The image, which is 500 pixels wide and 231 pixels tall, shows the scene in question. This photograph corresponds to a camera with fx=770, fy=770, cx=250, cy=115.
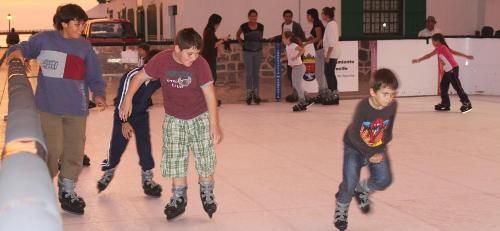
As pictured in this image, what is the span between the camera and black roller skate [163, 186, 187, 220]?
5.63m

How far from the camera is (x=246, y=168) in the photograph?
7.88m

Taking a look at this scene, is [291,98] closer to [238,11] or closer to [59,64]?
[238,11]

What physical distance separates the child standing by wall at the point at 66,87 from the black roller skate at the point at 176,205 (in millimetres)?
708

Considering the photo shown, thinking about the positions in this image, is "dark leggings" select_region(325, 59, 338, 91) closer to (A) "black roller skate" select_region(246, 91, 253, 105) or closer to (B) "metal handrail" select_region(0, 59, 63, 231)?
(A) "black roller skate" select_region(246, 91, 253, 105)

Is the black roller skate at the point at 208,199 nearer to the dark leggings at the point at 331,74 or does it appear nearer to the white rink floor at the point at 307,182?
the white rink floor at the point at 307,182

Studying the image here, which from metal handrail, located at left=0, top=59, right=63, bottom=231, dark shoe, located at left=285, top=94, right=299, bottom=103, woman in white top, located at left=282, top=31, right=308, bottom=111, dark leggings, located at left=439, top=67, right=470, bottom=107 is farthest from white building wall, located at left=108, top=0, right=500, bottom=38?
metal handrail, located at left=0, top=59, right=63, bottom=231

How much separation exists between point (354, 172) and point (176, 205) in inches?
52.9

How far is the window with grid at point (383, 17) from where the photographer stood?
75.1 ft

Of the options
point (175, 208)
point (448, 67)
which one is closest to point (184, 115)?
point (175, 208)

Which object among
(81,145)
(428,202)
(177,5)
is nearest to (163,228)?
(81,145)

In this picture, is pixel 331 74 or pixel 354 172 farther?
pixel 331 74

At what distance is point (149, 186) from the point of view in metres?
6.49

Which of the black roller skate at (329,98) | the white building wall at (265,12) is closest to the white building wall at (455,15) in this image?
the white building wall at (265,12)

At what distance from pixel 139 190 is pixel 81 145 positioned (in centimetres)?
110
